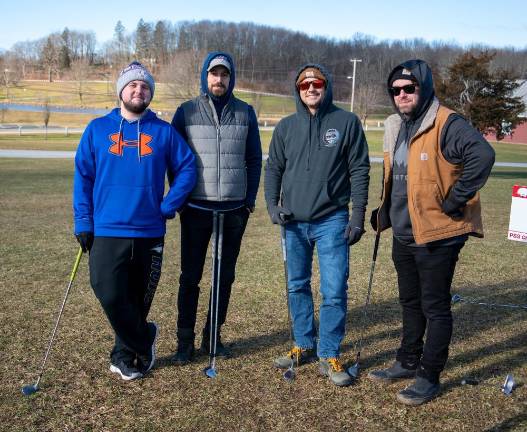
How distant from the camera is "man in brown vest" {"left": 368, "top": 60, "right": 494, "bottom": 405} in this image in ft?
12.4

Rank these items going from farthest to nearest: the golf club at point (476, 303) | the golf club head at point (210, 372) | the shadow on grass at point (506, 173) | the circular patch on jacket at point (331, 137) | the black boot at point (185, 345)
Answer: the shadow on grass at point (506, 173)
the golf club at point (476, 303)
the black boot at point (185, 345)
the golf club head at point (210, 372)
the circular patch on jacket at point (331, 137)

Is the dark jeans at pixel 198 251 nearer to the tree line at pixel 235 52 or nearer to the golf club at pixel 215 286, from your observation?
the golf club at pixel 215 286

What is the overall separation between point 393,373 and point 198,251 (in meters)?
1.76

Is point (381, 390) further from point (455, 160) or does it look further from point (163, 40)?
point (163, 40)

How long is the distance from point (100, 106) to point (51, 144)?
51641 mm

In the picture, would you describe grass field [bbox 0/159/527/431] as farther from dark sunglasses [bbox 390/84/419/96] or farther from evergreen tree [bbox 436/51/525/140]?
evergreen tree [bbox 436/51/525/140]

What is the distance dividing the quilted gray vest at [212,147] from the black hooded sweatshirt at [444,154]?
1.21 metres

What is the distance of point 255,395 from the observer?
410cm

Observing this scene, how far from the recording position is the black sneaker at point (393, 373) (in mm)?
4379

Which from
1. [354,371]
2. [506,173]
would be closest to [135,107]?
[354,371]

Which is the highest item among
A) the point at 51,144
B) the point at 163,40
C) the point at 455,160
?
the point at 163,40

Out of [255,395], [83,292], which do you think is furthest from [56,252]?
[255,395]

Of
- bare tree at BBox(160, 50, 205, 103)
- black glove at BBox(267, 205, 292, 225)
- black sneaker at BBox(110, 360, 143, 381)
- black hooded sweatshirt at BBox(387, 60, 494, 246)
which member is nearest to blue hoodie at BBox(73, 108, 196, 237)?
black glove at BBox(267, 205, 292, 225)

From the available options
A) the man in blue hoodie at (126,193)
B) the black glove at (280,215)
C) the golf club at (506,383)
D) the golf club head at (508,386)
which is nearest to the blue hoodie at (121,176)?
the man in blue hoodie at (126,193)
